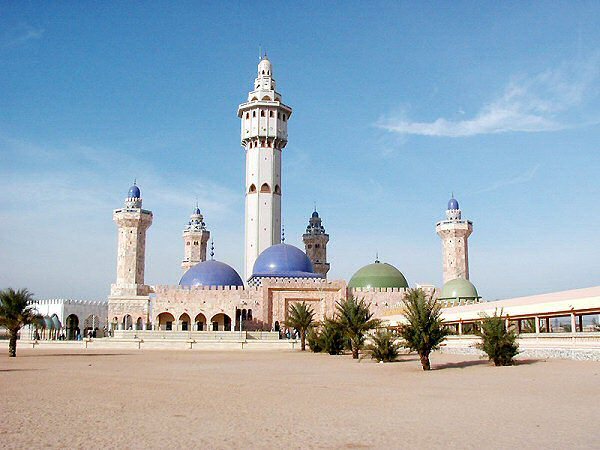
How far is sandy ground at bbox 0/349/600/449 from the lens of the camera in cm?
766

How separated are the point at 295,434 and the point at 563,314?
628 inches

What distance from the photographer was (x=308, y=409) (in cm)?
1026

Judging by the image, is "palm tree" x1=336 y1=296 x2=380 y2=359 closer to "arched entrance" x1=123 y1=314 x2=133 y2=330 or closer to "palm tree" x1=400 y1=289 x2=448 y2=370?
"palm tree" x1=400 y1=289 x2=448 y2=370

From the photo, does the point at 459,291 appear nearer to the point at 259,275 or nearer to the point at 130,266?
the point at 259,275

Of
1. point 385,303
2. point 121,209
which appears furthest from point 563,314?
point 121,209

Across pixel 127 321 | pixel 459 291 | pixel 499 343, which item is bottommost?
pixel 499 343

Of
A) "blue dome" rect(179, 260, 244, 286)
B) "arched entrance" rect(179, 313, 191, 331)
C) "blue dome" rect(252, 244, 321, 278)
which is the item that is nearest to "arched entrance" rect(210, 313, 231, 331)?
"arched entrance" rect(179, 313, 191, 331)

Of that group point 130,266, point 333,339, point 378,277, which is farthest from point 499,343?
point 130,266

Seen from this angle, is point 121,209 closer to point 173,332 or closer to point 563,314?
A: point 173,332

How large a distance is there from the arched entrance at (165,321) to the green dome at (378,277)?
14754 mm

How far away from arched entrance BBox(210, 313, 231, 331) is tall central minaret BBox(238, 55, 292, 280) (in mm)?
5239

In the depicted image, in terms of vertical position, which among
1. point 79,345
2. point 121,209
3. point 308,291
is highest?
point 121,209

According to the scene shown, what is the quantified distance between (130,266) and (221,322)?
465 inches

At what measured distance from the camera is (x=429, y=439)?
25.2ft
